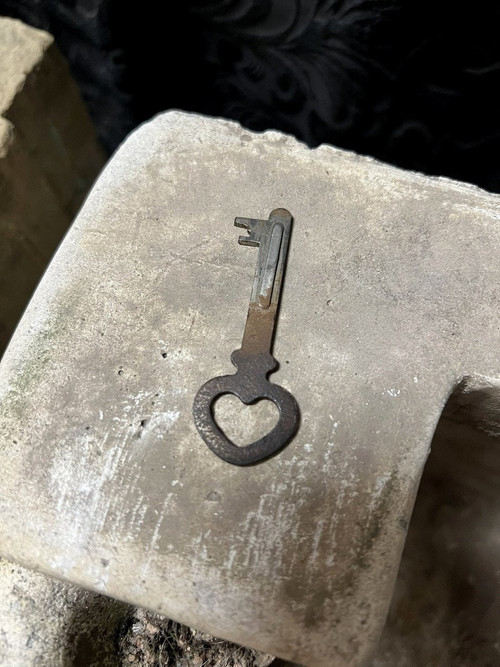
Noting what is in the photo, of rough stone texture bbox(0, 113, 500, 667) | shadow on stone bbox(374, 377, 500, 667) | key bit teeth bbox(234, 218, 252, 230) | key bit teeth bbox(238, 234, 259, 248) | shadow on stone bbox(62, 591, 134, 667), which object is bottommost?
shadow on stone bbox(374, 377, 500, 667)

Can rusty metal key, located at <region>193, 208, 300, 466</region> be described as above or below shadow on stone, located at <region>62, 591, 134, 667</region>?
above

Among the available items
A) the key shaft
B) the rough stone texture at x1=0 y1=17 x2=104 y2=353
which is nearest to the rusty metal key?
the key shaft

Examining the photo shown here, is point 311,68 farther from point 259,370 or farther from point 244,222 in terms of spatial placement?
point 259,370

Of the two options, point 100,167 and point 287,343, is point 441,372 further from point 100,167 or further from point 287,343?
point 100,167

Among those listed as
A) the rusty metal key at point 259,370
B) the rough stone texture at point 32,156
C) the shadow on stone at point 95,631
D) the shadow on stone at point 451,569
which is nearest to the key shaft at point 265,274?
the rusty metal key at point 259,370

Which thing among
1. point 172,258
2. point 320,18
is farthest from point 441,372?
point 320,18

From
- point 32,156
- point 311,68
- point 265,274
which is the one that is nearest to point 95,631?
point 265,274

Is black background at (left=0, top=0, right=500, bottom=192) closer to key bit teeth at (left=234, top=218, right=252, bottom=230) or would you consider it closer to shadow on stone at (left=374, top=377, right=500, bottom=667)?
key bit teeth at (left=234, top=218, right=252, bottom=230)
